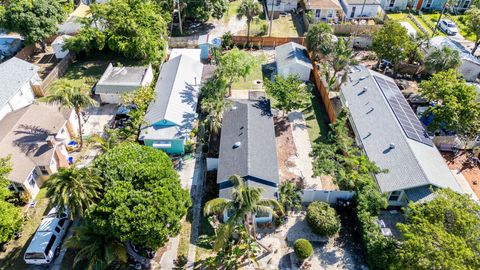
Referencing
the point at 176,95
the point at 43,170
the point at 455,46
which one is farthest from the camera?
the point at 455,46

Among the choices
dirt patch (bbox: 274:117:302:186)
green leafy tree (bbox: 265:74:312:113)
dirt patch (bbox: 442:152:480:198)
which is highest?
green leafy tree (bbox: 265:74:312:113)

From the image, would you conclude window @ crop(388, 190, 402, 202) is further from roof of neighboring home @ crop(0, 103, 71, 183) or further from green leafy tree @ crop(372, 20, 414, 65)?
roof of neighboring home @ crop(0, 103, 71, 183)

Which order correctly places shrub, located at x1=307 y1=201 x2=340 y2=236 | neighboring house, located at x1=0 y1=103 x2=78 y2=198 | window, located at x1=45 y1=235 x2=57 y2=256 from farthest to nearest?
neighboring house, located at x1=0 y1=103 x2=78 y2=198 < shrub, located at x1=307 y1=201 x2=340 y2=236 < window, located at x1=45 y1=235 x2=57 y2=256

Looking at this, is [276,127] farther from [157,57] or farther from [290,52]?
[157,57]

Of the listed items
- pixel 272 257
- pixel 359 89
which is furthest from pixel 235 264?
pixel 359 89

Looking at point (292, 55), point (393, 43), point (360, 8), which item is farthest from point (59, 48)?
point (360, 8)

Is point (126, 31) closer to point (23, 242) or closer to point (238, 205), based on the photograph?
point (23, 242)

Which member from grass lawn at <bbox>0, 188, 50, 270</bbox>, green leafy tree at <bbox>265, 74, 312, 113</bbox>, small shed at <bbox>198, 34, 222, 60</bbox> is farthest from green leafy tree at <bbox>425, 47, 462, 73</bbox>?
grass lawn at <bbox>0, 188, 50, 270</bbox>
